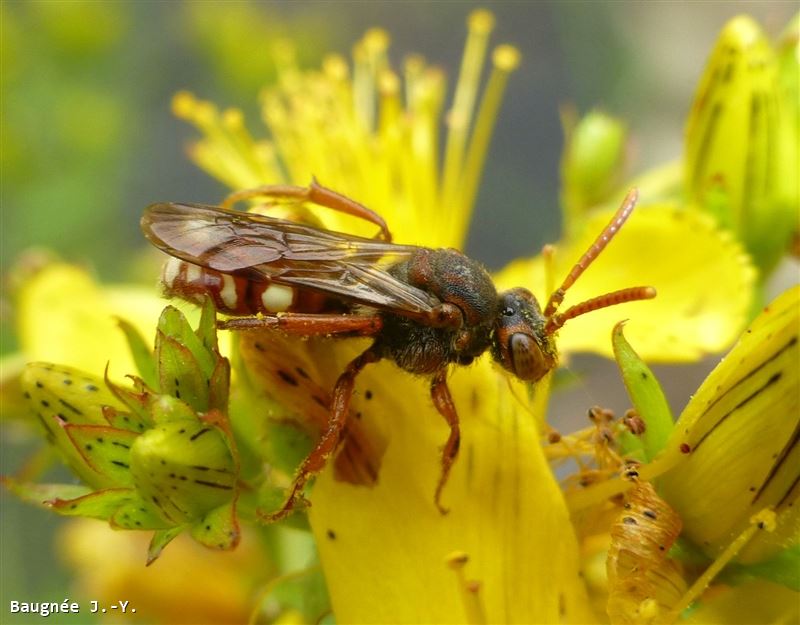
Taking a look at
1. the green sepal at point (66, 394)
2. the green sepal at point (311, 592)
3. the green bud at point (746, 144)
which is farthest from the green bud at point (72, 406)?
the green bud at point (746, 144)

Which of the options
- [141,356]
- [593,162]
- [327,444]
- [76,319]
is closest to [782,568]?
[327,444]

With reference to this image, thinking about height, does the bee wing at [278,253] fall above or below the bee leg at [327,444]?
above

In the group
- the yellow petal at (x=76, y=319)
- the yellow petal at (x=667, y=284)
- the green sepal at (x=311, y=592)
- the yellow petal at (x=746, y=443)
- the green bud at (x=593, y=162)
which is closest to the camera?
the yellow petal at (x=746, y=443)

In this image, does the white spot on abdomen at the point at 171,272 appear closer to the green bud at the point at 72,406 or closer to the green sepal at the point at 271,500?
the green bud at the point at 72,406

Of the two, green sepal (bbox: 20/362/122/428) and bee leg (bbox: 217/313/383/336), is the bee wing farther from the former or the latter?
green sepal (bbox: 20/362/122/428)

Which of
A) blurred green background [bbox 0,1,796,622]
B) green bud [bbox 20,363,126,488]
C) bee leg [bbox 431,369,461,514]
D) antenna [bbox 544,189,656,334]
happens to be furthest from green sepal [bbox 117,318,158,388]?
blurred green background [bbox 0,1,796,622]

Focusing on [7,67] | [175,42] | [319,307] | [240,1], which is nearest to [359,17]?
[175,42]

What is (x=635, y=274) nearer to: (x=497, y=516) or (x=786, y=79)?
(x=786, y=79)
